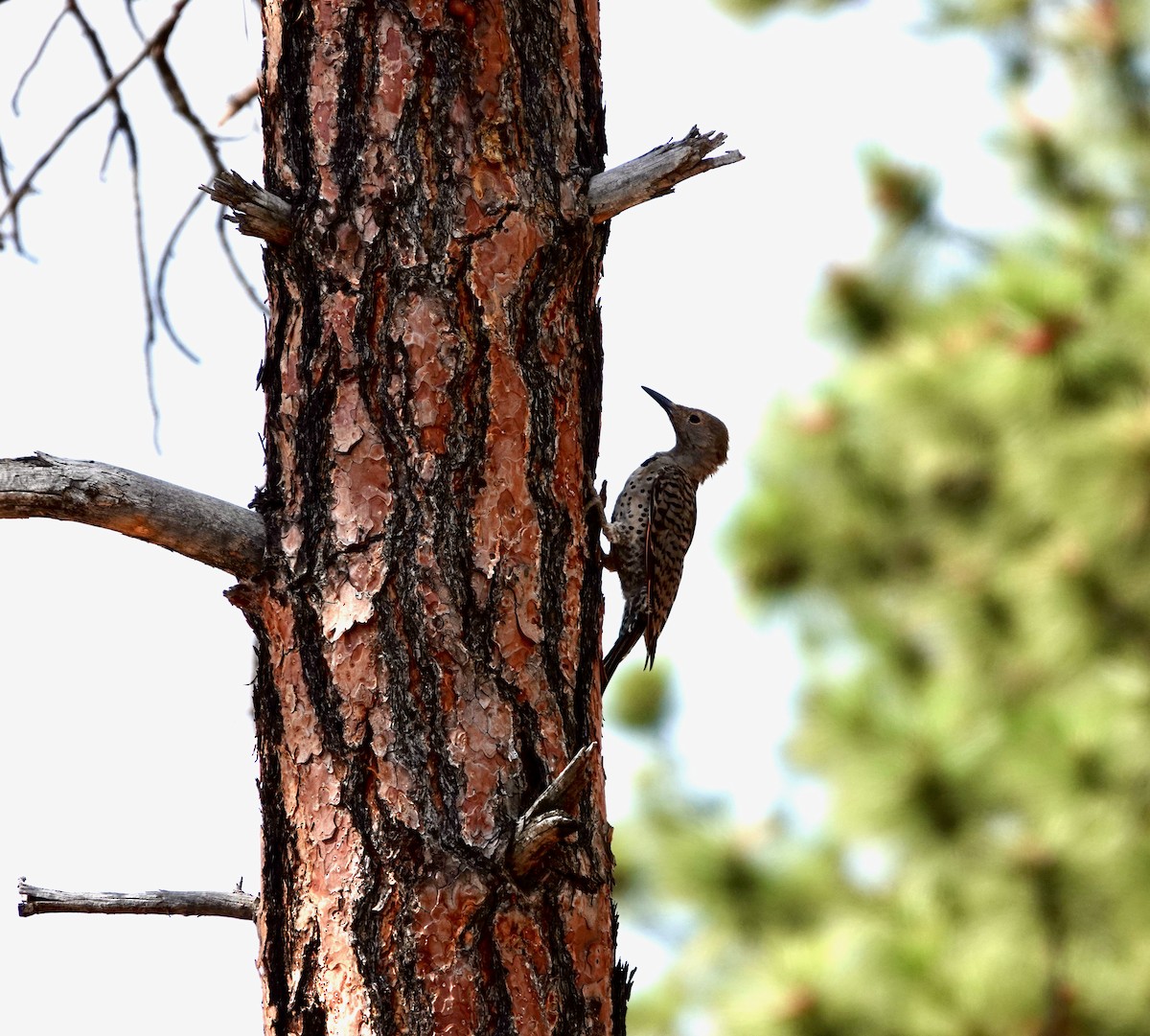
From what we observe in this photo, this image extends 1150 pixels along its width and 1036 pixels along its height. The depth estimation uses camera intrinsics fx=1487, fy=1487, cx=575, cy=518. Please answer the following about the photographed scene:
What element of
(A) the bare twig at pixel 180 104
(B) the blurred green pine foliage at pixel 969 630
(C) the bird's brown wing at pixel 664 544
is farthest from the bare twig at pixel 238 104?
(B) the blurred green pine foliage at pixel 969 630

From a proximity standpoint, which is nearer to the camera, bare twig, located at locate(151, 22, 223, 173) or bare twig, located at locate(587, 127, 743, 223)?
bare twig, located at locate(587, 127, 743, 223)

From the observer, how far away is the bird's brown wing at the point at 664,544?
18.6 feet

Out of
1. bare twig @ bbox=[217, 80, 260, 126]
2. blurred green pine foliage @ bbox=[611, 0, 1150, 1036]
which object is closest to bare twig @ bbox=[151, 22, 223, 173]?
bare twig @ bbox=[217, 80, 260, 126]

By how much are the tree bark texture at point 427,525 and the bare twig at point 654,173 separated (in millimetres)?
42

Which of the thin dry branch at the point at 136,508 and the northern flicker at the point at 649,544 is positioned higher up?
the northern flicker at the point at 649,544

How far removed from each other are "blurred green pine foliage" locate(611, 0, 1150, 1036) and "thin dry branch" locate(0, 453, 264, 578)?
198 inches

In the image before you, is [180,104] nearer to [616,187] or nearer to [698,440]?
[616,187]

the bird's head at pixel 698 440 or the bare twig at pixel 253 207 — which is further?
the bird's head at pixel 698 440

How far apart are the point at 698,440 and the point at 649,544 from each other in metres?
0.88

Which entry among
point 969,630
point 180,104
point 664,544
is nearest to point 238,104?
point 180,104

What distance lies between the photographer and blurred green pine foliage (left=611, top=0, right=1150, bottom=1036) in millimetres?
6957

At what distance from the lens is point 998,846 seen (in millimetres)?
7203

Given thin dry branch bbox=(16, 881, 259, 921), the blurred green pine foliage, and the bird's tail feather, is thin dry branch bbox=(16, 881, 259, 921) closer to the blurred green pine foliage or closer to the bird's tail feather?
the bird's tail feather

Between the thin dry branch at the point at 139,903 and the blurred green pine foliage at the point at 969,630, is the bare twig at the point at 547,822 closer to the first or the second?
the thin dry branch at the point at 139,903
